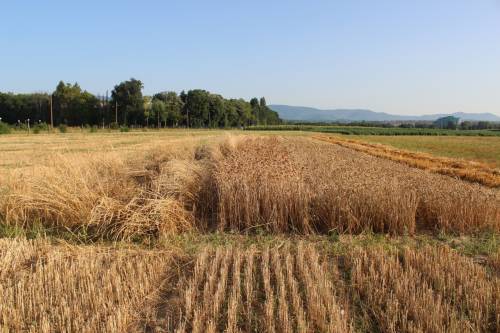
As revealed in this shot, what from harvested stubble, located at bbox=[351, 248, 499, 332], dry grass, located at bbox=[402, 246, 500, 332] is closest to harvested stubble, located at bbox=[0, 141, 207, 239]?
harvested stubble, located at bbox=[351, 248, 499, 332]

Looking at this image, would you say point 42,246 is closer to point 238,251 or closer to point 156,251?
point 156,251

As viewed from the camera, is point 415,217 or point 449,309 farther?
point 415,217

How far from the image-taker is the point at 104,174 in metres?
9.54

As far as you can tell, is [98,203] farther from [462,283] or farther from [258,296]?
[462,283]

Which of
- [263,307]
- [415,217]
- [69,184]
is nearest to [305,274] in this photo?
[263,307]

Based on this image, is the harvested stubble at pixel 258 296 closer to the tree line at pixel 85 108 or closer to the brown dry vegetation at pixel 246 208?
the brown dry vegetation at pixel 246 208

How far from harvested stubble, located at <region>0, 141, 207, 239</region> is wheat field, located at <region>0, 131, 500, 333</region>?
33mm

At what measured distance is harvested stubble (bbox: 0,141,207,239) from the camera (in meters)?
6.73

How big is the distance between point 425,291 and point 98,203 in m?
5.76

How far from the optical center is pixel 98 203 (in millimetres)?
7223

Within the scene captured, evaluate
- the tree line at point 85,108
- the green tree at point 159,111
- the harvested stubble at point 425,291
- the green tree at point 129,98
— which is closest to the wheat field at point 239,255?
the harvested stubble at point 425,291

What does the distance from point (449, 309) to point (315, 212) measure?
11.9 ft

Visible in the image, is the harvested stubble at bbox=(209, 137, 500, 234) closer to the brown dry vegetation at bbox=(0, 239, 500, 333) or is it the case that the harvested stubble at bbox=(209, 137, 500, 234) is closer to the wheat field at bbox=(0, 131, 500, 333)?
the wheat field at bbox=(0, 131, 500, 333)

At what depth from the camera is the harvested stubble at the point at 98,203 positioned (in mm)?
6730
